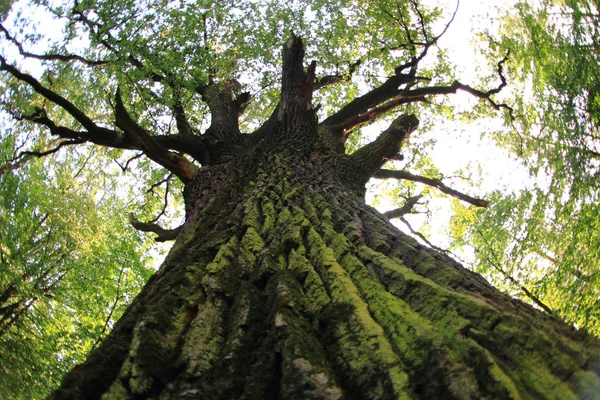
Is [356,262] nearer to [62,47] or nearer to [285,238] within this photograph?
[285,238]

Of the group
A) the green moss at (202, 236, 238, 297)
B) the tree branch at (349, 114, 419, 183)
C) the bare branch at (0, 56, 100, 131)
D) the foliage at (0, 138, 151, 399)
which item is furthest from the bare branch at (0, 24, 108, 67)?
the green moss at (202, 236, 238, 297)

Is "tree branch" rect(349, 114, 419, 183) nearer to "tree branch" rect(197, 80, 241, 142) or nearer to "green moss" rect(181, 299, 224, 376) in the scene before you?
"tree branch" rect(197, 80, 241, 142)

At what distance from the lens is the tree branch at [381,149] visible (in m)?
5.15

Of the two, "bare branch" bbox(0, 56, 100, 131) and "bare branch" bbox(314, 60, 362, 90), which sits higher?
"bare branch" bbox(314, 60, 362, 90)

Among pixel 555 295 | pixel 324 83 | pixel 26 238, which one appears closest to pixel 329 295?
pixel 555 295

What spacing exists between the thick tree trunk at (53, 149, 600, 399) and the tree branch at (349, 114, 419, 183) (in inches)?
113

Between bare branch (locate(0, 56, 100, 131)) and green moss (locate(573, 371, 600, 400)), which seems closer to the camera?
green moss (locate(573, 371, 600, 400))

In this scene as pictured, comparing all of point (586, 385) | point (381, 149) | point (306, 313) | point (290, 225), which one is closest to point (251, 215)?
point (290, 225)

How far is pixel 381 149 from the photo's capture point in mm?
5383

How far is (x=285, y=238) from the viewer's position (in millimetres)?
2336

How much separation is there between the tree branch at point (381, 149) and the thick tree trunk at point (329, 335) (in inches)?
113

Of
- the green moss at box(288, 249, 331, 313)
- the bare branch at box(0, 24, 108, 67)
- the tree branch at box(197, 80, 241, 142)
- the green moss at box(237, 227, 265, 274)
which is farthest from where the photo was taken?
the bare branch at box(0, 24, 108, 67)

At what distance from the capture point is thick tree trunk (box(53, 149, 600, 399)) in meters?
1.12

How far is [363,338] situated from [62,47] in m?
9.01
